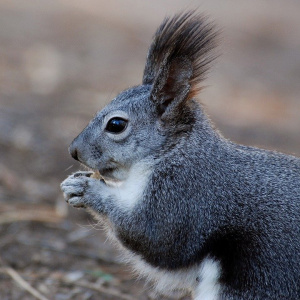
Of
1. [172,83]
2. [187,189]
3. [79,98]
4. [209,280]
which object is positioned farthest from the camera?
[79,98]

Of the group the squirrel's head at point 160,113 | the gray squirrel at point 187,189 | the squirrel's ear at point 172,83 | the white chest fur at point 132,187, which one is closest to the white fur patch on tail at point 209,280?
the gray squirrel at point 187,189

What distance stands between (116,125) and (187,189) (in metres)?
0.56

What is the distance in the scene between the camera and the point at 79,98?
863cm

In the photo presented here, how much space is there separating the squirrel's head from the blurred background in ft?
0.66

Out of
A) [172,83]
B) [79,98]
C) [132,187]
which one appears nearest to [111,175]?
[132,187]

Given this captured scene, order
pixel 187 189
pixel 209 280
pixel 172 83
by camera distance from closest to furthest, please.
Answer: pixel 209 280
pixel 187 189
pixel 172 83

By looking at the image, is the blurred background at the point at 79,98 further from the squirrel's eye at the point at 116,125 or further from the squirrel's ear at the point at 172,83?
the squirrel's eye at the point at 116,125

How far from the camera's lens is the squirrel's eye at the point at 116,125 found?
12.6ft

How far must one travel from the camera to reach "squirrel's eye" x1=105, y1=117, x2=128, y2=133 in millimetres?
3846

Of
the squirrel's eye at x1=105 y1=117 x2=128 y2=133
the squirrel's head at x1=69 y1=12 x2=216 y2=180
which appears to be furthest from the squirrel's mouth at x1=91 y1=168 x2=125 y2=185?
the squirrel's eye at x1=105 y1=117 x2=128 y2=133

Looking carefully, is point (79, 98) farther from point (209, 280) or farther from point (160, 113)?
point (209, 280)

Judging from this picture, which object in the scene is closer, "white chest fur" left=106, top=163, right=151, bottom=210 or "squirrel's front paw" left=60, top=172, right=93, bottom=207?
"white chest fur" left=106, top=163, right=151, bottom=210

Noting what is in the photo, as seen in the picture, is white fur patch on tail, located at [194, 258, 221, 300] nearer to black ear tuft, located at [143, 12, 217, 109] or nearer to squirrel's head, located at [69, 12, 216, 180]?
squirrel's head, located at [69, 12, 216, 180]

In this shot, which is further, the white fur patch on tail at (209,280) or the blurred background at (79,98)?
the blurred background at (79,98)
